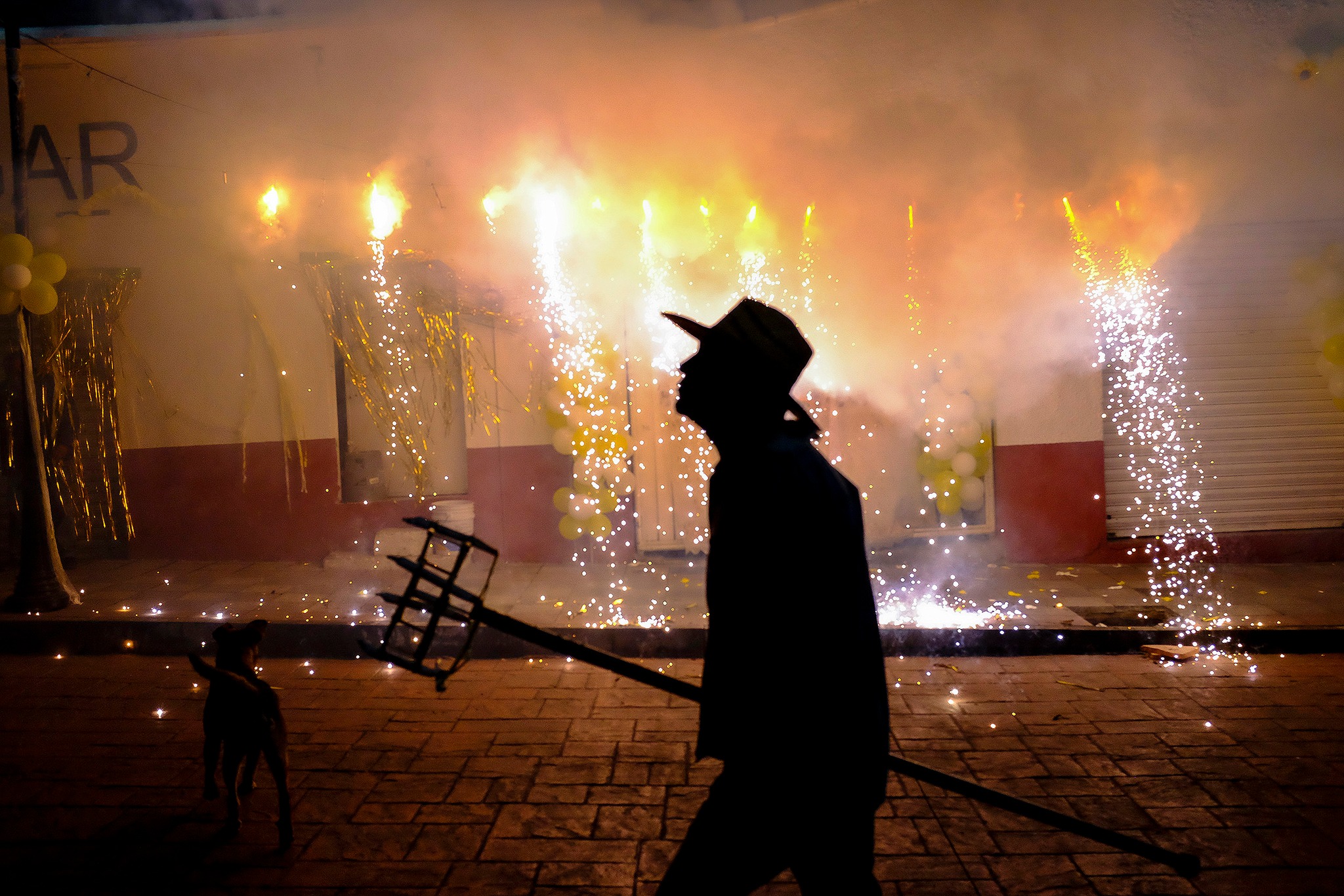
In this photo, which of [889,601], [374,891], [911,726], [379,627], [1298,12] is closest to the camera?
[374,891]

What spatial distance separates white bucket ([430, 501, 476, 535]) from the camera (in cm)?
754

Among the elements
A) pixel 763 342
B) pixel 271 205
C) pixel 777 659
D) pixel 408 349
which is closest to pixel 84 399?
pixel 271 205

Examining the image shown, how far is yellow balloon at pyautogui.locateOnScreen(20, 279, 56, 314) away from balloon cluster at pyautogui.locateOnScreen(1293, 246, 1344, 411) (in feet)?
34.1

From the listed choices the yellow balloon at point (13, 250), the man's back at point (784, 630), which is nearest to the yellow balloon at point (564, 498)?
the yellow balloon at point (13, 250)

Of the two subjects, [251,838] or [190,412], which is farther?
[190,412]

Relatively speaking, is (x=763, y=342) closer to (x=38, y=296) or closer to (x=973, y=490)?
(x=973, y=490)

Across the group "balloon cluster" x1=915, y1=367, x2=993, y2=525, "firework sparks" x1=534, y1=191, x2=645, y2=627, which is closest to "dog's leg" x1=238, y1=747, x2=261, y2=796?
"firework sparks" x1=534, y1=191, x2=645, y2=627

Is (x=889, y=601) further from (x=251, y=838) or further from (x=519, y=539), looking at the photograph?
(x=251, y=838)

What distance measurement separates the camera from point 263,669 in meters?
5.57

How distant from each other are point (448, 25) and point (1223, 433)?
25.9 feet

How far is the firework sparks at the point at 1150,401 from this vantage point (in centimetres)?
755

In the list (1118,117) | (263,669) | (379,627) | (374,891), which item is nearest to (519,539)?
(379,627)

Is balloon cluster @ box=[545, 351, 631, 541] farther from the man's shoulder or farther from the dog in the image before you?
the man's shoulder

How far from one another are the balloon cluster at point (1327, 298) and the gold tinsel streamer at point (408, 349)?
6.97m
